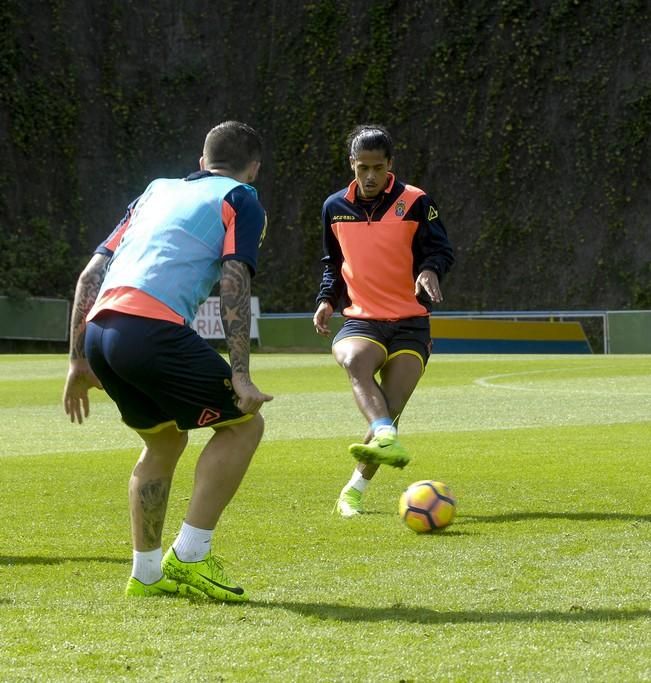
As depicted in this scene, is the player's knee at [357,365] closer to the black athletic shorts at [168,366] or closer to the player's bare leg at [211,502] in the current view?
the player's bare leg at [211,502]

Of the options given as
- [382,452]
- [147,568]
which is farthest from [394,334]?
[147,568]

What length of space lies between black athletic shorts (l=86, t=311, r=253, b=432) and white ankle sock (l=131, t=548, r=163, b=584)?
564 millimetres

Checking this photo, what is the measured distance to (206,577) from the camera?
494 cm

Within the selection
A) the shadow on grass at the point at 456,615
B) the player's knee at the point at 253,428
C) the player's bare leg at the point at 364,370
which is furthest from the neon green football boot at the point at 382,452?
the shadow on grass at the point at 456,615

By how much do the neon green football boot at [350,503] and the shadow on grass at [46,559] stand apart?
1772 millimetres

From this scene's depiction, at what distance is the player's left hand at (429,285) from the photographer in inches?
295

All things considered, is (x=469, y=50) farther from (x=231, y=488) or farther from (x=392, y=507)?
(x=231, y=488)

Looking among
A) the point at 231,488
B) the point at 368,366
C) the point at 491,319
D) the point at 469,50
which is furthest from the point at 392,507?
the point at 469,50

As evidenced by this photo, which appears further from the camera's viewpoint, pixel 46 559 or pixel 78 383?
pixel 46 559

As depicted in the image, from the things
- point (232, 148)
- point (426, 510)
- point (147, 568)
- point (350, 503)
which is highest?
point (232, 148)

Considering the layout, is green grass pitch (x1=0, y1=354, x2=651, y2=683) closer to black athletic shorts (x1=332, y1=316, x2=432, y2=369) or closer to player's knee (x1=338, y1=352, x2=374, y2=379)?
player's knee (x1=338, y1=352, x2=374, y2=379)

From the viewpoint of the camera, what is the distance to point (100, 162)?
4244 centimetres

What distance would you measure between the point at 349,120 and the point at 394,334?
35.0 meters

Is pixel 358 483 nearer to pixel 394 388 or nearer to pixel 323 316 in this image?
pixel 394 388
